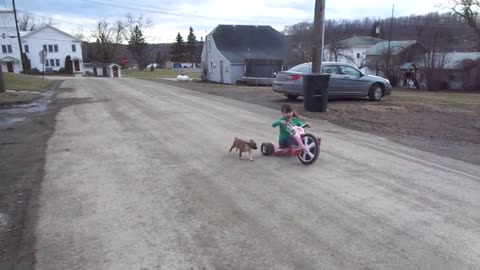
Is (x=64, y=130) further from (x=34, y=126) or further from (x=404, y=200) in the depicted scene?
(x=404, y=200)

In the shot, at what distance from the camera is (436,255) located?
10.5 ft

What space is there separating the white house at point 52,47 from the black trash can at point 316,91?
223 ft

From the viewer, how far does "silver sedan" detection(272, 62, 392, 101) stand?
14.5 metres

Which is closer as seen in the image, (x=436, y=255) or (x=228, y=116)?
(x=436, y=255)

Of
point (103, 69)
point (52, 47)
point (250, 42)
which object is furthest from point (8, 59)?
point (250, 42)

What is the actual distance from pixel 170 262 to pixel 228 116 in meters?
8.19

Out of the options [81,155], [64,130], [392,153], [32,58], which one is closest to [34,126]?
[64,130]

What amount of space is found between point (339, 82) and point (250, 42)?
29.9m

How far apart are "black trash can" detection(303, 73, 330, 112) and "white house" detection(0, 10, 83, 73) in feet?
219

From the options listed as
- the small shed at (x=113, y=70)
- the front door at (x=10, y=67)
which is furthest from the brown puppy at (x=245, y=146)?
the small shed at (x=113, y=70)

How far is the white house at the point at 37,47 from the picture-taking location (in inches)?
2655

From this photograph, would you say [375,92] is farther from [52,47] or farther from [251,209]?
[52,47]

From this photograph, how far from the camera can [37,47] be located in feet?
229

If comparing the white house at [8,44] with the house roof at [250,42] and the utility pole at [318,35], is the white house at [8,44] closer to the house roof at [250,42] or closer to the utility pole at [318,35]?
the house roof at [250,42]
